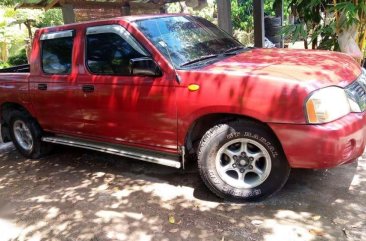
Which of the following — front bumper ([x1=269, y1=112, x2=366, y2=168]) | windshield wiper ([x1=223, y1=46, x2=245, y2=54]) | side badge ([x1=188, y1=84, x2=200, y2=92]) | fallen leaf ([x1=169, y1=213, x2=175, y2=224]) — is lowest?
fallen leaf ([x1=169, y1=213, x2=175, y2=224])

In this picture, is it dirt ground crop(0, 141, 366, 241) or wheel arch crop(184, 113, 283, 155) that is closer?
dirt ground crop(0, 141, 366, 241)

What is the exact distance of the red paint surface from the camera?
3.28 meters

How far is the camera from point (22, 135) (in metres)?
6.03

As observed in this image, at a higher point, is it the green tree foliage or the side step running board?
the green tree foliage

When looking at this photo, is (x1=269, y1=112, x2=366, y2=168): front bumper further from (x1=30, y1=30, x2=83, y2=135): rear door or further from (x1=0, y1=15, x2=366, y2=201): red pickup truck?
(x1=30, y1=30, x2=83, y2=135): rear door

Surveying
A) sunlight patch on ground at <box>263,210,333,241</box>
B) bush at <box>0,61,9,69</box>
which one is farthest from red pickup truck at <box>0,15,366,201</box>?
bush at <box>0,61,9,69</box>

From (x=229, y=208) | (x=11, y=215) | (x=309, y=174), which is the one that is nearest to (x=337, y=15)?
(x=309, y=174)

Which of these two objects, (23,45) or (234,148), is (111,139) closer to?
(234,148)

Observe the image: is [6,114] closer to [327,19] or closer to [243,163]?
[243,163]

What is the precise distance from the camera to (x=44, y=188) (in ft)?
15.8

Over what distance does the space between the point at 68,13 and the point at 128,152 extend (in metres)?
5.28

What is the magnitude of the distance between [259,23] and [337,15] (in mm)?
1960

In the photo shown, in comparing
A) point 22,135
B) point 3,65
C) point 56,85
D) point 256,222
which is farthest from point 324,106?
point 3,65

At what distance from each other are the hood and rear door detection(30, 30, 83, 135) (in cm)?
188
